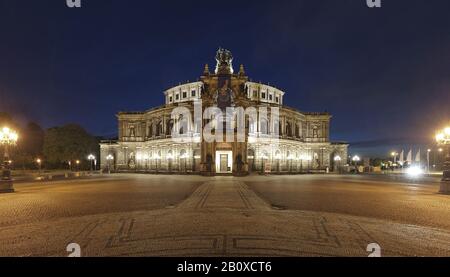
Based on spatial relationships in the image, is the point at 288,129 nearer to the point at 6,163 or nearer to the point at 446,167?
the point at 446,167

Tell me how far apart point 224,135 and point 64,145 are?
2009 inches

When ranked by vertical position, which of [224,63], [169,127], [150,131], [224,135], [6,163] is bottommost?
[6,163]

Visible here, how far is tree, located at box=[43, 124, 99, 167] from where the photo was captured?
73375 mm

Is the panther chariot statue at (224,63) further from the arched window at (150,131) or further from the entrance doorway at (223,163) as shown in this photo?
the arched window at (150,131)

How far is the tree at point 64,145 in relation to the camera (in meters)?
73.4

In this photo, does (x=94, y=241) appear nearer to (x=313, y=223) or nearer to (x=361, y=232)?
(x=313, y=223)

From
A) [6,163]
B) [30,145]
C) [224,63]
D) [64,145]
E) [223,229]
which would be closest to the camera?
[223,229]

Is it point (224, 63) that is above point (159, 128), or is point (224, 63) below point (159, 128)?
above

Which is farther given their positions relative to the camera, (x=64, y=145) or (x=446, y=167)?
(x=64, y=145)

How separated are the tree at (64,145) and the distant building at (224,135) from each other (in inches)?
306

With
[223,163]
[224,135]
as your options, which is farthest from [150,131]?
[224,135]

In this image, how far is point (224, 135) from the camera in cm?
4747
